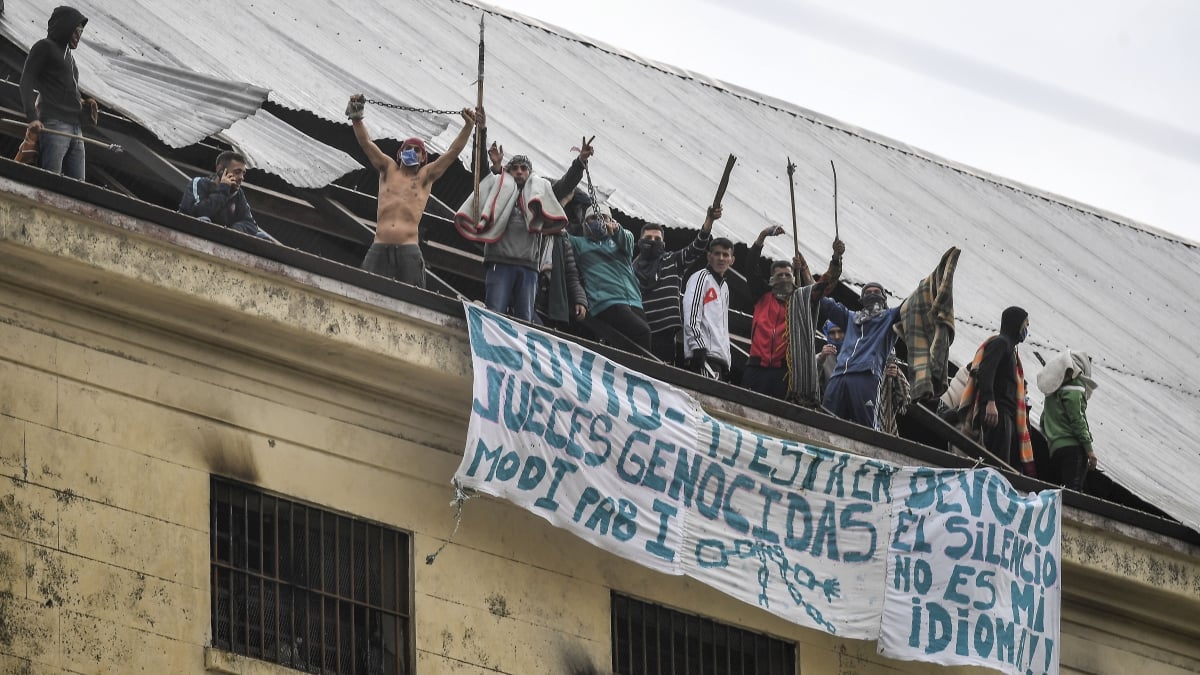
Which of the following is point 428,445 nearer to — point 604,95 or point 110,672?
point 110,672

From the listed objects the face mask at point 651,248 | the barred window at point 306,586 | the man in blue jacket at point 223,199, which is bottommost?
the barred window at point 306,586

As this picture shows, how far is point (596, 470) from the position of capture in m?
16.7

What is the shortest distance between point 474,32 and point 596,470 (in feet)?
29.0

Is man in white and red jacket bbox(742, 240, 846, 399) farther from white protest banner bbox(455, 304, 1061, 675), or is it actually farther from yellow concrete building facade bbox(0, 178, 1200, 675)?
yellow concrete building facade bbox(0, 178, 1200, 675)

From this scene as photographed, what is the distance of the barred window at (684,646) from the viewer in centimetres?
1700

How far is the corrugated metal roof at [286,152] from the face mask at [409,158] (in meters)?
0.94

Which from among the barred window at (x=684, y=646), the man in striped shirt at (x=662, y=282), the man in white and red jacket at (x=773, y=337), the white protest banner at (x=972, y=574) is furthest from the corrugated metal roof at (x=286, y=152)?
the white protest banner at (x=972, y=574)

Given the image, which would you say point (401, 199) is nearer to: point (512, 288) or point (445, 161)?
point (445, 161)

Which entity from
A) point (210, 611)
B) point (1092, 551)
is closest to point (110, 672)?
point (210, 611)

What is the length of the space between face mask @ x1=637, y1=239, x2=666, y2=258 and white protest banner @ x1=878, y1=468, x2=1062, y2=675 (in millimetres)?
2809

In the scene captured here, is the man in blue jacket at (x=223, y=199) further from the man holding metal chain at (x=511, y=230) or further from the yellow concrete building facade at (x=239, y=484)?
the man holding metal chain at (x=511, y=230)

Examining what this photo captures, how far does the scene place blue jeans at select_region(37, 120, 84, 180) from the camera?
16094mm

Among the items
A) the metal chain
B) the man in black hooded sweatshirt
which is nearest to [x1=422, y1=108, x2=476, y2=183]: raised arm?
the metal chain

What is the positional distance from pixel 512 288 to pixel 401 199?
1.10 metres
